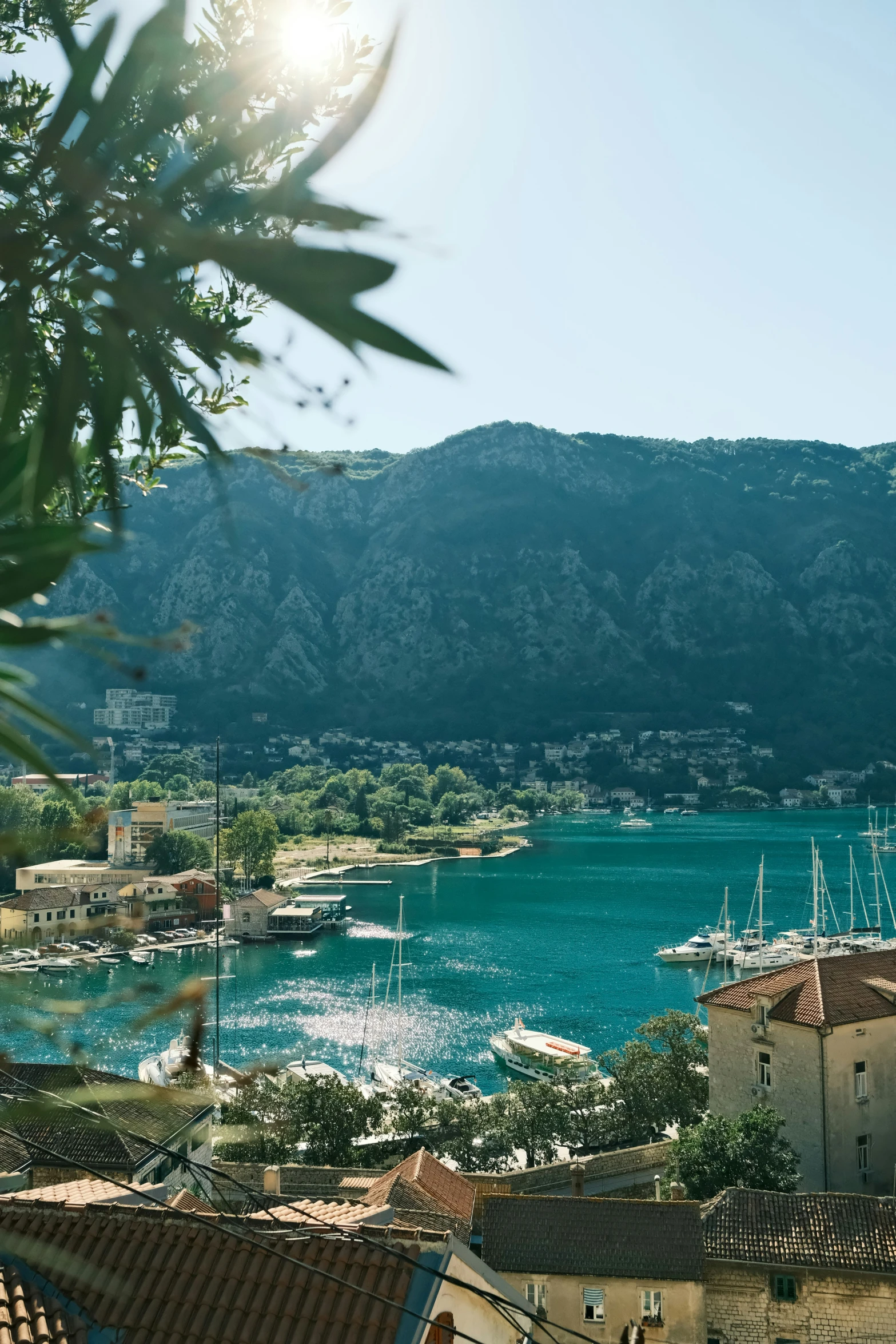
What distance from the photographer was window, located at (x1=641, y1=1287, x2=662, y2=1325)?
11.1m

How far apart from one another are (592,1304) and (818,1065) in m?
6.82

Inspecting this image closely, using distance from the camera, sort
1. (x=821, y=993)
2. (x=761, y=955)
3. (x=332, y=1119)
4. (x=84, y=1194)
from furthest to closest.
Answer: (x=761, y=955) → (x=332, y=1119) → (x=821, y=993) → (x=84, y=1194)

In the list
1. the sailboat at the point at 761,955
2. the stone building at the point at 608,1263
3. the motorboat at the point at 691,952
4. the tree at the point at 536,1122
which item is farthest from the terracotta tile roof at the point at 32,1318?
the motorboat at the point at 691,952

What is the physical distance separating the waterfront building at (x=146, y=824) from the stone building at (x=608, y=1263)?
18.7 ft

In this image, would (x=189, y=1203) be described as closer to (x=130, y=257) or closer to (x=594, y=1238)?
(x=594, y=1238)

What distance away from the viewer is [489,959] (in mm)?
40938

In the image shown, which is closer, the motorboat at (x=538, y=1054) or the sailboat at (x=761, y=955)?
the motorboat at (x=538, y=1054)

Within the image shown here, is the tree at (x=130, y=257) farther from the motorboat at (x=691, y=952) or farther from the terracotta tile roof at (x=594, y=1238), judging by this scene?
the motorboat at (x=691, y=952)

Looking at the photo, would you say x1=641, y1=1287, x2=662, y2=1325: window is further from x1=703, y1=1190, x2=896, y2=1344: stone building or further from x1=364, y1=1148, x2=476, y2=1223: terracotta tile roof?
x1=364, y1=1148, x2=476, y2=1223: terracotta tile roof

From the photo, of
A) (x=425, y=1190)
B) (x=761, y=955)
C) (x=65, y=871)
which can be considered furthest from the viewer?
(x=761, y=955)

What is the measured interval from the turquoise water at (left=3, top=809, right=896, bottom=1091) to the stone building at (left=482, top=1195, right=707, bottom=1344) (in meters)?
5.79

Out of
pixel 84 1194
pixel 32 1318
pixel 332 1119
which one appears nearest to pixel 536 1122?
pixel 332 1119

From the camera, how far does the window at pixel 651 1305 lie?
11.1 metres

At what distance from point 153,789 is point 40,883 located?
5534 centimetres
